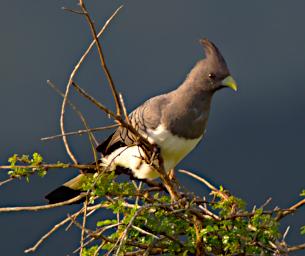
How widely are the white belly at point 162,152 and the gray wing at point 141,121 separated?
0.05m

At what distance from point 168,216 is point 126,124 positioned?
16.2 inches

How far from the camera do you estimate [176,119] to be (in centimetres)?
348

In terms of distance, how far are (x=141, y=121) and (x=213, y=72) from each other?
0.45 meters

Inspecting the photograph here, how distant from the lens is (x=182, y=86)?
12.0 feet

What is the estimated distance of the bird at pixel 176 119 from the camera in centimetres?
346

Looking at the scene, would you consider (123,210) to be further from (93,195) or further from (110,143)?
(110,143)

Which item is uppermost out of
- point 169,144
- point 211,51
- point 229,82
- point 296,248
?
point 211,51

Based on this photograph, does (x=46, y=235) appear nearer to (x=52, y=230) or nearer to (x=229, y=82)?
(x=52, y=230)

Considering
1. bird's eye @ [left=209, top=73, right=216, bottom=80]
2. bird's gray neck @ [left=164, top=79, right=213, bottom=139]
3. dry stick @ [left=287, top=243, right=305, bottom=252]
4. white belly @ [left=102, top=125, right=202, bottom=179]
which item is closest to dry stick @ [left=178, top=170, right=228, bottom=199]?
white belly @ [left=102, top=125, right=202, bottom=179]

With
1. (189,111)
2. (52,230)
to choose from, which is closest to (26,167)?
Result: (52,230)

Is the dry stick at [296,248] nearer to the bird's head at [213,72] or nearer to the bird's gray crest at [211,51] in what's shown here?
the bird's head at [213,72]

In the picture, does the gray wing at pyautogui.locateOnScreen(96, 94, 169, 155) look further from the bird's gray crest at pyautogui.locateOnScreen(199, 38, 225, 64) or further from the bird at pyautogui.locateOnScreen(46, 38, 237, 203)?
the bird's gray crest at pyautogui.locateOnScreen(199, 38, 225, 64)

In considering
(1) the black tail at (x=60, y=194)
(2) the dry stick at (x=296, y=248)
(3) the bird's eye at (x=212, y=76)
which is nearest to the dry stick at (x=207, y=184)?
(2) the dry stick at (x=296, y=248)

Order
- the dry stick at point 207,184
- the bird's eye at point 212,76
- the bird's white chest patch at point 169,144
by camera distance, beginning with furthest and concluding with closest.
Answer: the bird's eye at point 212,76
the bird's white chest patch at point 169,144
the dry stick at point 207,184
